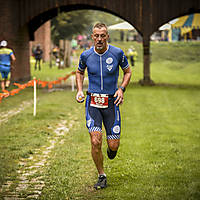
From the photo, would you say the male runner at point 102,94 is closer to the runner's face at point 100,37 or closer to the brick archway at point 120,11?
the runner's face at point 100,37

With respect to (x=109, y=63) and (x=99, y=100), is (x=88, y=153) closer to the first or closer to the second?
(x=99, y=100)

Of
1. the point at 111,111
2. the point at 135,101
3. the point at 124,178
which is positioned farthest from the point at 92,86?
the point at 135,101

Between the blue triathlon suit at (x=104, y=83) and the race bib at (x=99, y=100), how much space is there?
40 mm

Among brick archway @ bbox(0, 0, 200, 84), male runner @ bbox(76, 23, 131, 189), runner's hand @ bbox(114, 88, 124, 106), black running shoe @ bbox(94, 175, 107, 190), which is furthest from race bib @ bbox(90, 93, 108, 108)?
brick archway @ bbox(0, 0, 200, 84)

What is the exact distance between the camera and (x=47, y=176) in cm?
727

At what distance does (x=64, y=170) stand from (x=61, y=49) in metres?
34.7

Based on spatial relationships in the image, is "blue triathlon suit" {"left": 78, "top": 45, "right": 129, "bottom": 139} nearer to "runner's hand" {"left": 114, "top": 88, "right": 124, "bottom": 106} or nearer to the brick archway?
"runner's hand" {"left": 114, "top": 88, "right": 124, "bottom": 106}

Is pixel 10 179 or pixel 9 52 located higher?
pixel 9 52

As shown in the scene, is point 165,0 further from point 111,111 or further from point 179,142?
point 111,111

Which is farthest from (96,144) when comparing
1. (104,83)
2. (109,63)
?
(109,63)

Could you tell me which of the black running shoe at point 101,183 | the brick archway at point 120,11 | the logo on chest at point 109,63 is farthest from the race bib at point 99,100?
the brick archway at point 120,11

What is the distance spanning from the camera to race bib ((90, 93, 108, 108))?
6332 millimetres

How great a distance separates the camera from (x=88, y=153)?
900 cm

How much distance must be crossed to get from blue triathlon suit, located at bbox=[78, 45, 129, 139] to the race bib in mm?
40
